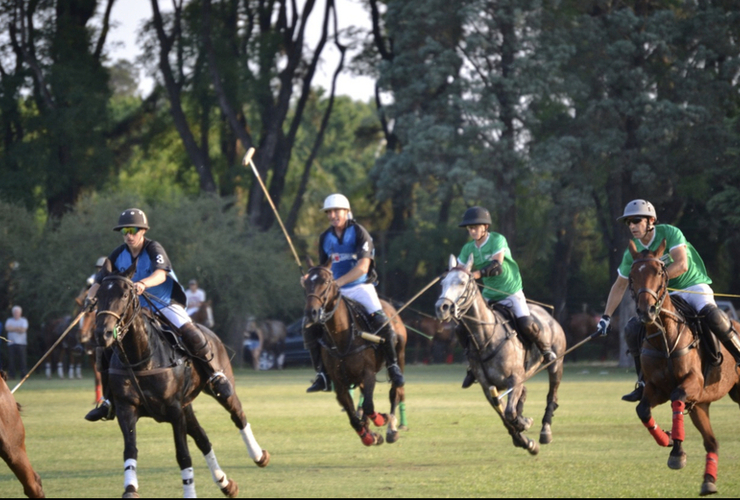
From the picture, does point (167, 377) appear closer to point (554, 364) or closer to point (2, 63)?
point (554, 364)

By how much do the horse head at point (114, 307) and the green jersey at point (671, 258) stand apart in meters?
4.44

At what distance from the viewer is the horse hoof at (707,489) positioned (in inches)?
373

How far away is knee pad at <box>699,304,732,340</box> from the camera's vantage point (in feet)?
34.0

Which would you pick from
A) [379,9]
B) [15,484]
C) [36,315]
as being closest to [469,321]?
[15,484]

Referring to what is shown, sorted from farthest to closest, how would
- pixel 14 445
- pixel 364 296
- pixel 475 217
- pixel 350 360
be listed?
pixel 364 296, pixel 475 217, pixel 350 360, pixel 14 445

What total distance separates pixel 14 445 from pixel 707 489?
5558mm

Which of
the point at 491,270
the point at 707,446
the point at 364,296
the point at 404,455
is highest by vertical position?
the point at 491,270

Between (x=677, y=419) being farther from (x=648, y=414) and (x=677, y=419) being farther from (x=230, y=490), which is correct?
(x=230, y=490)

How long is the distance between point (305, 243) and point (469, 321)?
1135 inches

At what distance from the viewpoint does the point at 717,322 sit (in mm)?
10352

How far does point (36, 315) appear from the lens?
116ft

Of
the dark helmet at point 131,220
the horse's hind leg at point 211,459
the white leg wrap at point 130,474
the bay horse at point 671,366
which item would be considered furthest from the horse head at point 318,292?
the bay horse at point 671,366

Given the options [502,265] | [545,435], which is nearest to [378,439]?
[545,435]

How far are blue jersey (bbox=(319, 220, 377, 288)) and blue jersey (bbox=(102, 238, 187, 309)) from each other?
8.78 feet
